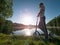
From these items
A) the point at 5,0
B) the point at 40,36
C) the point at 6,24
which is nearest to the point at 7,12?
the point at 5,0

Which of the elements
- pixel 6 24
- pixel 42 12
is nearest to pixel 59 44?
pixel 42 12

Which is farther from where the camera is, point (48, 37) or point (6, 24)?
point (6, 24)

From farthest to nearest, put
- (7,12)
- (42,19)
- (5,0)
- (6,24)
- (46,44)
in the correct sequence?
(6,24) < (7,12) < (5,0) < (42,19) < (46,44)

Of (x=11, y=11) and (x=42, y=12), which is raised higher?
(x=11, y=11)

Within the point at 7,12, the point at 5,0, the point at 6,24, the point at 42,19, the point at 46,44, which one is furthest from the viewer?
the point at 6,24

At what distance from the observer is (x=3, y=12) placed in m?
21.2

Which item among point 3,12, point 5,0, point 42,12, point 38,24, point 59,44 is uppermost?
point 5,0

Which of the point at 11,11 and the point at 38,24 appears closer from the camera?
the point at 38,24

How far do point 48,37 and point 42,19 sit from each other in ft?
3.82

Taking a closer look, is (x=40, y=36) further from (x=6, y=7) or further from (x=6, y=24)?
(x=6, y=24)

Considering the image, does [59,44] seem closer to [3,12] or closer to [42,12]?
[42,12]

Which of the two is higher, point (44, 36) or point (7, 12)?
point (7, 12)

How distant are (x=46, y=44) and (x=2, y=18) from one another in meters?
17.1

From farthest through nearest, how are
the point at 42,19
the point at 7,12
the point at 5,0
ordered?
the point at 7,12 < the point at 5,0 < the point at 42,19
